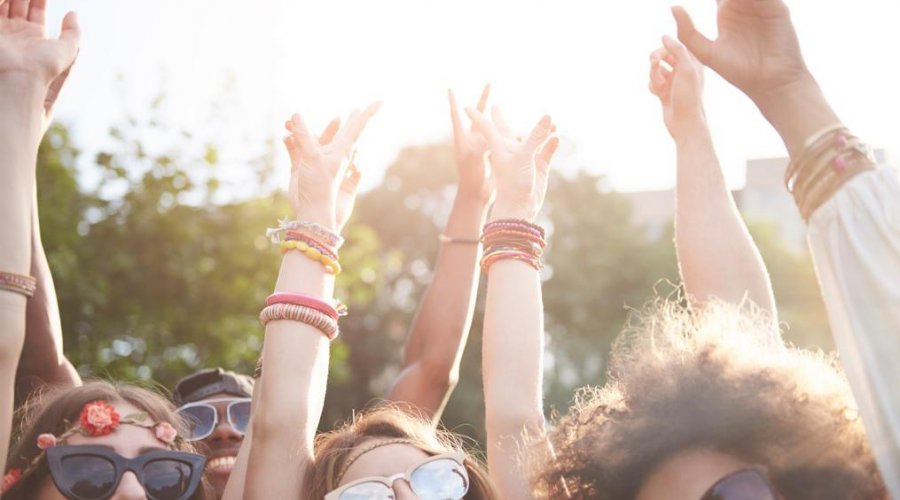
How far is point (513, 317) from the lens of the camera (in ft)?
10.2

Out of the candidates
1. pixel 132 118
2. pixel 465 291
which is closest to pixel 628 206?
pixel 132 118

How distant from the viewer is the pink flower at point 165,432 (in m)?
3.21

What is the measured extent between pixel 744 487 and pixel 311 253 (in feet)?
4.93

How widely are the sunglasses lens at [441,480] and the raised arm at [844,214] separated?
123cm

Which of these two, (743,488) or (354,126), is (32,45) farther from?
(743,488)

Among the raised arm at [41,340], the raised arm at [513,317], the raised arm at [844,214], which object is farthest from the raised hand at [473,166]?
the raised arm at [844,214]

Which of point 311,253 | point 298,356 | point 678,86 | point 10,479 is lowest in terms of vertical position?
point 10,479

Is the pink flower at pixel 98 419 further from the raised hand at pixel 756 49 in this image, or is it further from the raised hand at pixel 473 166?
the raised hand at pixel 756 49

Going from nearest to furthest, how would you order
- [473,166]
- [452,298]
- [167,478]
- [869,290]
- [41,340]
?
[869,290] < [167,478] < [41,340] < [452,298] < [473,166]

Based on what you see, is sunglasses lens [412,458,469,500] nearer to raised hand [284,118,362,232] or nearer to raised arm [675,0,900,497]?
raised hand [284,118,362,232]

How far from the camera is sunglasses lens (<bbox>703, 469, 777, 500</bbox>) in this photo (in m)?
2.11

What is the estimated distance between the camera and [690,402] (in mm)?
2273

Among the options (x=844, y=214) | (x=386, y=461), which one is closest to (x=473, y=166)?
(x=386, y=461)

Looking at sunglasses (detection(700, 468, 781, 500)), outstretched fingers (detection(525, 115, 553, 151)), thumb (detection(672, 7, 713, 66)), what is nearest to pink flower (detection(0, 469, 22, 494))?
outstretched fingers (detection(525, 115, 553, 151))
